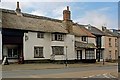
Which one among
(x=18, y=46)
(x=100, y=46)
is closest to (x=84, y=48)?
(x=100, y=46)

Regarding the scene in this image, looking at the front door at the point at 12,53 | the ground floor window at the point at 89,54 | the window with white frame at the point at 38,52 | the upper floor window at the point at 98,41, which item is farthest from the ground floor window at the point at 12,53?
the upper floor window at the point at 98,41

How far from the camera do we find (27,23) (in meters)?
45.8

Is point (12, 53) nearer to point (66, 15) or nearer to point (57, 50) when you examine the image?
point (57, 50)

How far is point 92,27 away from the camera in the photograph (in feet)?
217

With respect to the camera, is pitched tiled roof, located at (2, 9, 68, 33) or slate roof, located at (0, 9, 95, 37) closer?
pitched tiled roof, located at (2, 9, 68, 33)

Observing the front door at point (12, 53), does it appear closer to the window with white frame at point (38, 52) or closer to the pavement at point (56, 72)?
the window with white frame at point (38, 52)

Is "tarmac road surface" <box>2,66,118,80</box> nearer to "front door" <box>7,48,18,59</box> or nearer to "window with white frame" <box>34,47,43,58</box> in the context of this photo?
"front door" <box>7,48,18,59</box>

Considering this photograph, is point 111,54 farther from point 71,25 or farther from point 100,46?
point 71,25

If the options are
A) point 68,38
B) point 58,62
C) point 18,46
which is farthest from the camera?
point 68,38

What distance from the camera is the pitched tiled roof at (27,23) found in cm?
4250

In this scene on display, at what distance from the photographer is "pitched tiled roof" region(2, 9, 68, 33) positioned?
4250 cm

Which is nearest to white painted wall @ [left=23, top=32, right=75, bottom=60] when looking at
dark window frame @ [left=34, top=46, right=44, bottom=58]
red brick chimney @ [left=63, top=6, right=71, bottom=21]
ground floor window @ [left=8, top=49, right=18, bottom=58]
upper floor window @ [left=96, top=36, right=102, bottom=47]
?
dark window frame @ [left=34, top=46, right=44, bottom=58]

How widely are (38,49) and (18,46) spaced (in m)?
3.91

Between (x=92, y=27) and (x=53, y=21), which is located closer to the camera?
(x=53, y=21)
